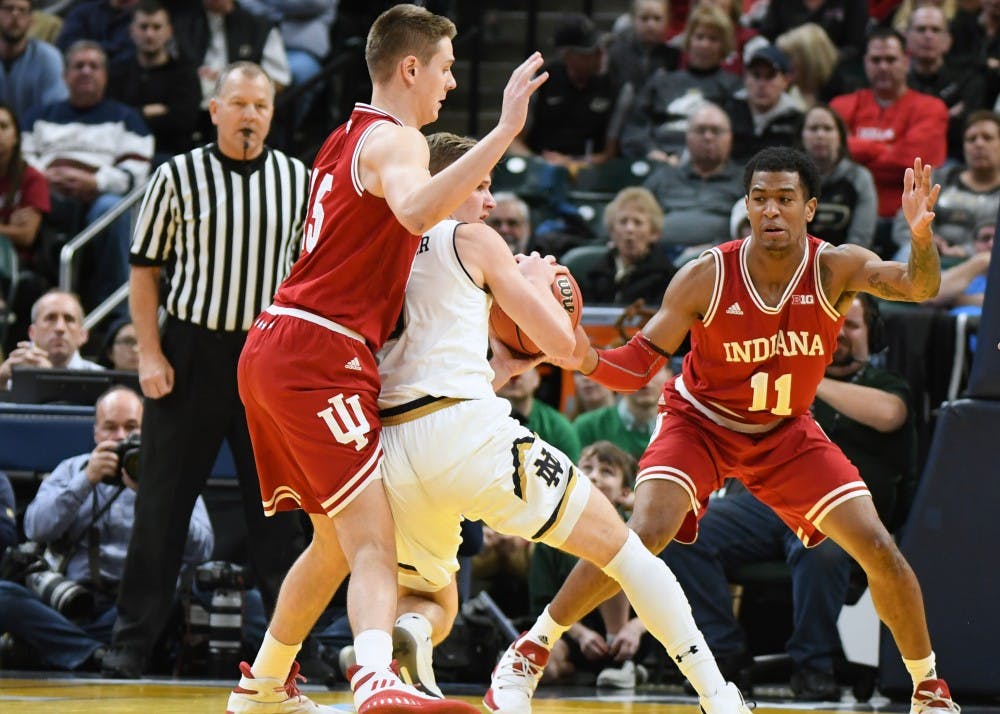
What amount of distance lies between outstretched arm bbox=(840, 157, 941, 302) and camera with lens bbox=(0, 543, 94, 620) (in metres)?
3.89

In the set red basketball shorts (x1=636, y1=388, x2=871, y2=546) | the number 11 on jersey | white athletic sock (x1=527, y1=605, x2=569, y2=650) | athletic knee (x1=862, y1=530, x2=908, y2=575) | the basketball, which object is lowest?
white athletic sock (x1=527, y1=605, x2=569, y2=650)

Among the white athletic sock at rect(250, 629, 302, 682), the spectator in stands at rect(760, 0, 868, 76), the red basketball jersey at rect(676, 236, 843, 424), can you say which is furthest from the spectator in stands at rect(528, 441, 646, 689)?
the spectator in stands at rect(760, 0, 868, 76)

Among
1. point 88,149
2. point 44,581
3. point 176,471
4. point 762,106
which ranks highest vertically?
point 762,106

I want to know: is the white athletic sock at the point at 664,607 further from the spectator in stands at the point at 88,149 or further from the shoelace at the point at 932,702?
A: the spectator in stands at the point at 88,149

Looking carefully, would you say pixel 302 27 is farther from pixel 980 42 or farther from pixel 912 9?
pixel 980 42

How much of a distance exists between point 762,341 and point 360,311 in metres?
2.00

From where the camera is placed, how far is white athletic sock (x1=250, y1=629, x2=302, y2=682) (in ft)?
16.9

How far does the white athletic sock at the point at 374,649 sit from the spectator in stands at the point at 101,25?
30.3 feet

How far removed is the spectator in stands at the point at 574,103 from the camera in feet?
40.3

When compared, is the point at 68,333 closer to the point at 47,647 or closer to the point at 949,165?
the point at 47,647

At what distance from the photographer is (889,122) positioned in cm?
1114

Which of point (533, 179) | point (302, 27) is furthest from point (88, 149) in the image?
point (533, 179)

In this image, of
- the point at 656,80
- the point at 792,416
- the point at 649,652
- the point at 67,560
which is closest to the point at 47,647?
the point at 67,560

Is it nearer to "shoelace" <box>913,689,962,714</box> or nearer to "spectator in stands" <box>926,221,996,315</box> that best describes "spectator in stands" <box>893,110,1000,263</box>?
"spectator in stands" <box>926,221,996,315</box>
